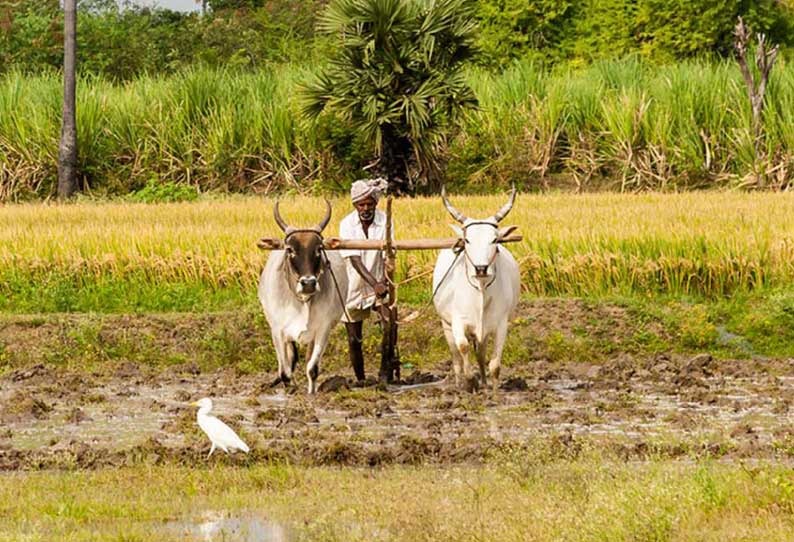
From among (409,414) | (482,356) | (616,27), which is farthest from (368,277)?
(616,27)

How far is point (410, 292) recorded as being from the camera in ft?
43.9

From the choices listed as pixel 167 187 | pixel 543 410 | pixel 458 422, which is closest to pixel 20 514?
pixel 458 422

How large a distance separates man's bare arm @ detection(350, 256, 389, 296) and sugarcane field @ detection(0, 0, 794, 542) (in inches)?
1.0

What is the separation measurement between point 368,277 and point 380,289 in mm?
118

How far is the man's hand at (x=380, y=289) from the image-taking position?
414 inches

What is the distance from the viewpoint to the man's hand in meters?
10.5

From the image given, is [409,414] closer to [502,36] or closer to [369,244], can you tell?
[369,244]

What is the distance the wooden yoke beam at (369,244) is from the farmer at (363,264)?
16cm

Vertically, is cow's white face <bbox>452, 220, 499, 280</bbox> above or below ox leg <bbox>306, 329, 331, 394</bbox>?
above

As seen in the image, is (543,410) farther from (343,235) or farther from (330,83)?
(330,83)

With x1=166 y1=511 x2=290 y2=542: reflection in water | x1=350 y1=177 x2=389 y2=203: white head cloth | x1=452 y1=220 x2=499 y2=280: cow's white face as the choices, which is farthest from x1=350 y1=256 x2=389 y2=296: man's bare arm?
x1=166 y1=511 x2=290 y2=542: reflection in water

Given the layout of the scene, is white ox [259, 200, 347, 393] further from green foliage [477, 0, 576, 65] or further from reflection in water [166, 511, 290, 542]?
green foliage [477, 0, 576, 65]

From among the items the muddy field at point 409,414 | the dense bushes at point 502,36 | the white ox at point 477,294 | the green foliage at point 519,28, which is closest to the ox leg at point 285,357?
the muddy field at point 409,414

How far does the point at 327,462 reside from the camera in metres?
8.17
